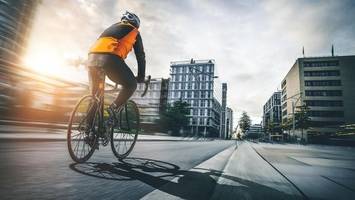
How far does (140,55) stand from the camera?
3252 millimetres

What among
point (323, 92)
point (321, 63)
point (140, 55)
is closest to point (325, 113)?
point (323, 92)

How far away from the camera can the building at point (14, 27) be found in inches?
1647

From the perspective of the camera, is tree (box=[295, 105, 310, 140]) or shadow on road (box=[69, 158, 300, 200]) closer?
shadow on road (box=[69, 158, 300, 200])

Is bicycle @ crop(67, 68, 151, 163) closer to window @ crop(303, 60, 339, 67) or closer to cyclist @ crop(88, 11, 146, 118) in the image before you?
cyclist @ crop(88, 11, 146, 118)

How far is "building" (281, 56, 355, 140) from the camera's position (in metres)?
64.6

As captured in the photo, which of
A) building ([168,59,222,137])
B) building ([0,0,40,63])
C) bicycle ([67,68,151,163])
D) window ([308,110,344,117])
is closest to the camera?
bicycle ([67,68,151,163])

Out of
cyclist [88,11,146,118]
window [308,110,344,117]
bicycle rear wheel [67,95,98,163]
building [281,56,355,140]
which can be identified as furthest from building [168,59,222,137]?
bicycle rear wheel [67,95,98,163]

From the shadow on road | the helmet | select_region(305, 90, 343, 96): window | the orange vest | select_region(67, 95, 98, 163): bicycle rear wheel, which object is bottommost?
the shadow on road

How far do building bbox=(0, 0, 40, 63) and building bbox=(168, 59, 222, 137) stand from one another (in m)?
57.7

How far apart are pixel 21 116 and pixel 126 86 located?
499 centimetres

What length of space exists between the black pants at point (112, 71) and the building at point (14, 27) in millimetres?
48623

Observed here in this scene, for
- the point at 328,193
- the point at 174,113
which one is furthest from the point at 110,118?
the point at 174,113

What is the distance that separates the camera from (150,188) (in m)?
1.60

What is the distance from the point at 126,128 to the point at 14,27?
2074 inches
